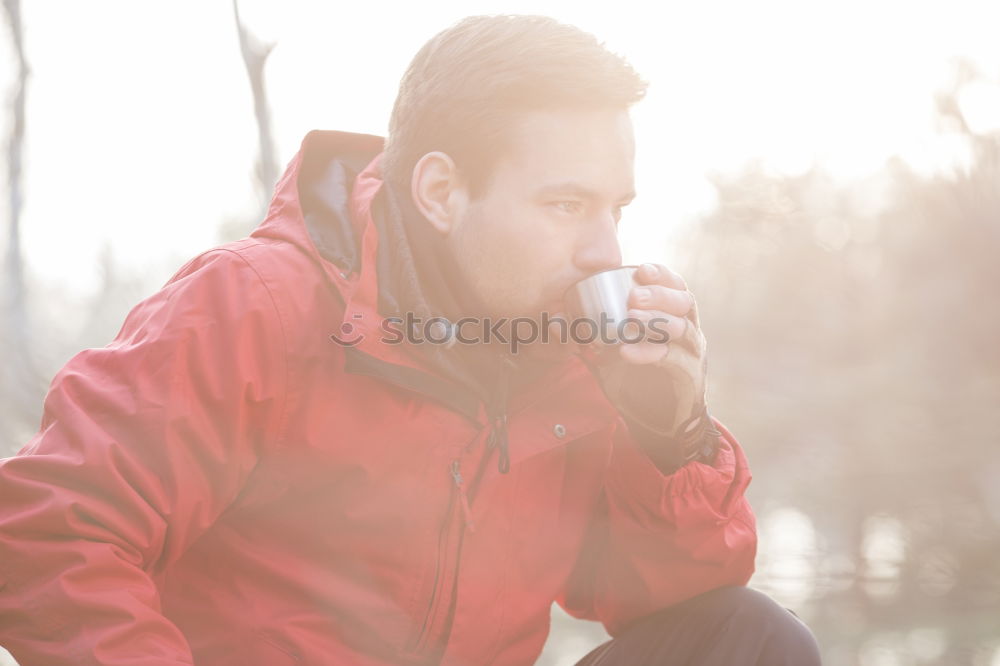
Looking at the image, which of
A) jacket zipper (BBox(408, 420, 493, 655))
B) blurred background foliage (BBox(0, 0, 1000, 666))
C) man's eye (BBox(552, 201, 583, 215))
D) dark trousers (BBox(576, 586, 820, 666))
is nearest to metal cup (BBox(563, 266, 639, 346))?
man's eye (BBox(552, 201, 583, 215))

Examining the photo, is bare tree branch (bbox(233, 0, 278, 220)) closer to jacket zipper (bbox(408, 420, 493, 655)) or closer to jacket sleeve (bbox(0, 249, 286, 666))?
jacket sleeve (bbox(0, 249, 286, 666))

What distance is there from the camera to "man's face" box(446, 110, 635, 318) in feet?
6.95

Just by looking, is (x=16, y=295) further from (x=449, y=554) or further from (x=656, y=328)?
(x=656, y=328)

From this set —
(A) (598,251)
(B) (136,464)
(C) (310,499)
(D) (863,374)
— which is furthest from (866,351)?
(B) (136,464)

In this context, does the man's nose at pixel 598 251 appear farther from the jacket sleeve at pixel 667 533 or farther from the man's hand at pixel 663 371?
the jacket sleeve at pixel 667 533

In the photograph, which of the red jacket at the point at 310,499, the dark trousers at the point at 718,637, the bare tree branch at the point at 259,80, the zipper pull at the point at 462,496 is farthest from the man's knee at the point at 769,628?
the bare tree branch at the point at 259,80

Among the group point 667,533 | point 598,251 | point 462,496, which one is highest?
point 598,251

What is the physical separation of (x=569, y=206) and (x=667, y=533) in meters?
0.73

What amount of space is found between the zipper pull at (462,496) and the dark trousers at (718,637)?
0.47 metres

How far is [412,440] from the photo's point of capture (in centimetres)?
195

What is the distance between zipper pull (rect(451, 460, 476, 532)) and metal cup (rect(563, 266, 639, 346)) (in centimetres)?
40

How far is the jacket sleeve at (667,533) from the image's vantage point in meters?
2.15

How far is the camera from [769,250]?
644 centimetres

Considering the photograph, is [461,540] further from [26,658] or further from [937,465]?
[937,465]
